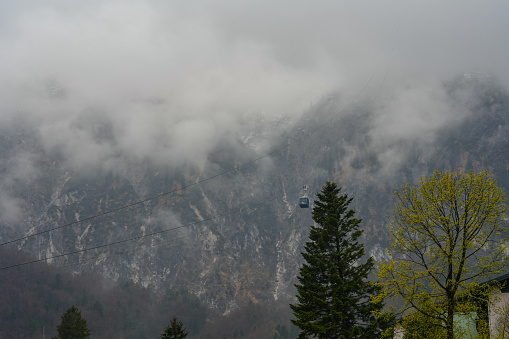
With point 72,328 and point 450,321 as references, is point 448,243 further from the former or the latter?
point 72,328

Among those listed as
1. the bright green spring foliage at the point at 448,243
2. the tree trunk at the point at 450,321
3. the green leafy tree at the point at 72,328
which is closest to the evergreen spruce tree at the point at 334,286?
the bright green spring foliage at the point at 448,243

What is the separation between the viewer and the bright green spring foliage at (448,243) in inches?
995

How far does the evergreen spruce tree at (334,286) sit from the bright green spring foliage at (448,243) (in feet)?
32.8

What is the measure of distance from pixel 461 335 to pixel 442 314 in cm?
149

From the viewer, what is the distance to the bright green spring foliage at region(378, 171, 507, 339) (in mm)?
25281

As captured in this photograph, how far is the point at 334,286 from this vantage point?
37.5 meters

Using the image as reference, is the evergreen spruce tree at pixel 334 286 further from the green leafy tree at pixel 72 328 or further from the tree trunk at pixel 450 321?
Result: the green leafy tree at pixel 72 328

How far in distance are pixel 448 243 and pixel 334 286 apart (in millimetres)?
13410

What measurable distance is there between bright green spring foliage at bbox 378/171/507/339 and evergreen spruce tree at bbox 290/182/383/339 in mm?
9986

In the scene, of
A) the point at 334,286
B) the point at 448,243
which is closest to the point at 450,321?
the point at 448,243

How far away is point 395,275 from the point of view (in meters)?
26.4

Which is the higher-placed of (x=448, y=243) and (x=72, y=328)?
(x=448, y=243)

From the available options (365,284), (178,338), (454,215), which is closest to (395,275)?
(454,215)

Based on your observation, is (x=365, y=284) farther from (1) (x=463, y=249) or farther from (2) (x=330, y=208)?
(1) (x=463, y=249)
